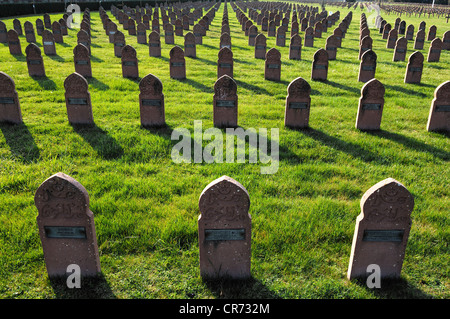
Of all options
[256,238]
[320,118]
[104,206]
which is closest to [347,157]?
[320,118]

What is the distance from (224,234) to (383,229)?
1.64 m

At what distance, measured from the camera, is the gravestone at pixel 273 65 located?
39.9ft

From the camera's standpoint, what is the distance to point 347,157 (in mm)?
7027

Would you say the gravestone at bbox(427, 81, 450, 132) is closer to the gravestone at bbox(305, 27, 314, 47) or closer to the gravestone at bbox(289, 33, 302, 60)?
the gravestone at bbox(289, 33, 302, 60)

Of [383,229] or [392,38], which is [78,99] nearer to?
[383,229]

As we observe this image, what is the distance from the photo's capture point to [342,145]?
24.7 feet

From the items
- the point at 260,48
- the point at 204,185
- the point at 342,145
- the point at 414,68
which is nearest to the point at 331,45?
the point at 260,48

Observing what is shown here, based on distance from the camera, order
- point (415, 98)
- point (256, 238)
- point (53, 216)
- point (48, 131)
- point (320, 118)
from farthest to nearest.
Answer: point (415, 98), point (320, 118), point (48, 131), point (256, 238), point (53, 216)

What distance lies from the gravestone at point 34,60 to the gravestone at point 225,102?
714 centimetres

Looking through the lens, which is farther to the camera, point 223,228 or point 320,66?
point 320,66

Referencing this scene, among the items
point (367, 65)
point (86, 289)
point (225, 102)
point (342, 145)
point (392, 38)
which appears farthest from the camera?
point (392, 38)

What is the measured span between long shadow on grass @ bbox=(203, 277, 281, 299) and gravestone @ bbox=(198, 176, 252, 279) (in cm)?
6

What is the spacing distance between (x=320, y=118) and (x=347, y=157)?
220 cm
